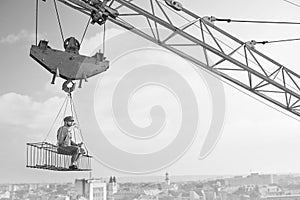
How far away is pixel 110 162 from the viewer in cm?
314

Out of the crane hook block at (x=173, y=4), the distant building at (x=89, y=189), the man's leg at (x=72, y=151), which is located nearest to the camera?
the man's leg at (x=72, y=151)

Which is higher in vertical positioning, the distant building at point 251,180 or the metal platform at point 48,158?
the metal platform at point 48,158

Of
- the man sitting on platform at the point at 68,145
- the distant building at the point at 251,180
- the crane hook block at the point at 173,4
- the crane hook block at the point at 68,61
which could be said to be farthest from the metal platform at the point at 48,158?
the distant building at the point at 251,180

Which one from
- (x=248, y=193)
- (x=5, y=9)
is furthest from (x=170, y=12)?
(x=248, y=193)

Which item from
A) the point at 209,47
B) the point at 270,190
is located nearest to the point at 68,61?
the point at 209,47

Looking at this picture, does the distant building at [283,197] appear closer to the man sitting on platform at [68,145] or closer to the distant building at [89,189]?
the distant building at [89,189]

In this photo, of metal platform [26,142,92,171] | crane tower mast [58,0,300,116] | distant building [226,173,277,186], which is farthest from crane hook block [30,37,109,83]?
distant building [226,173,277,186]

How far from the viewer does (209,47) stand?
2791mm

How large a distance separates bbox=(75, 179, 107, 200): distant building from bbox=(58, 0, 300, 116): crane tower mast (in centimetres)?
118

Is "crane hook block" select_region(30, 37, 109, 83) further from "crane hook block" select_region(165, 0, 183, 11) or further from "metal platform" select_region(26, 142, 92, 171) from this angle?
"crane hook block" select_region(165, 0, 183, 11)

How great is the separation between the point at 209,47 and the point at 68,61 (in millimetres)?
1196

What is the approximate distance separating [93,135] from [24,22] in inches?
48.4

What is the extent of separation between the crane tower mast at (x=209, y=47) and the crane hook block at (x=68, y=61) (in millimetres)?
524

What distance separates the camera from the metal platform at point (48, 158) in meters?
1.94
